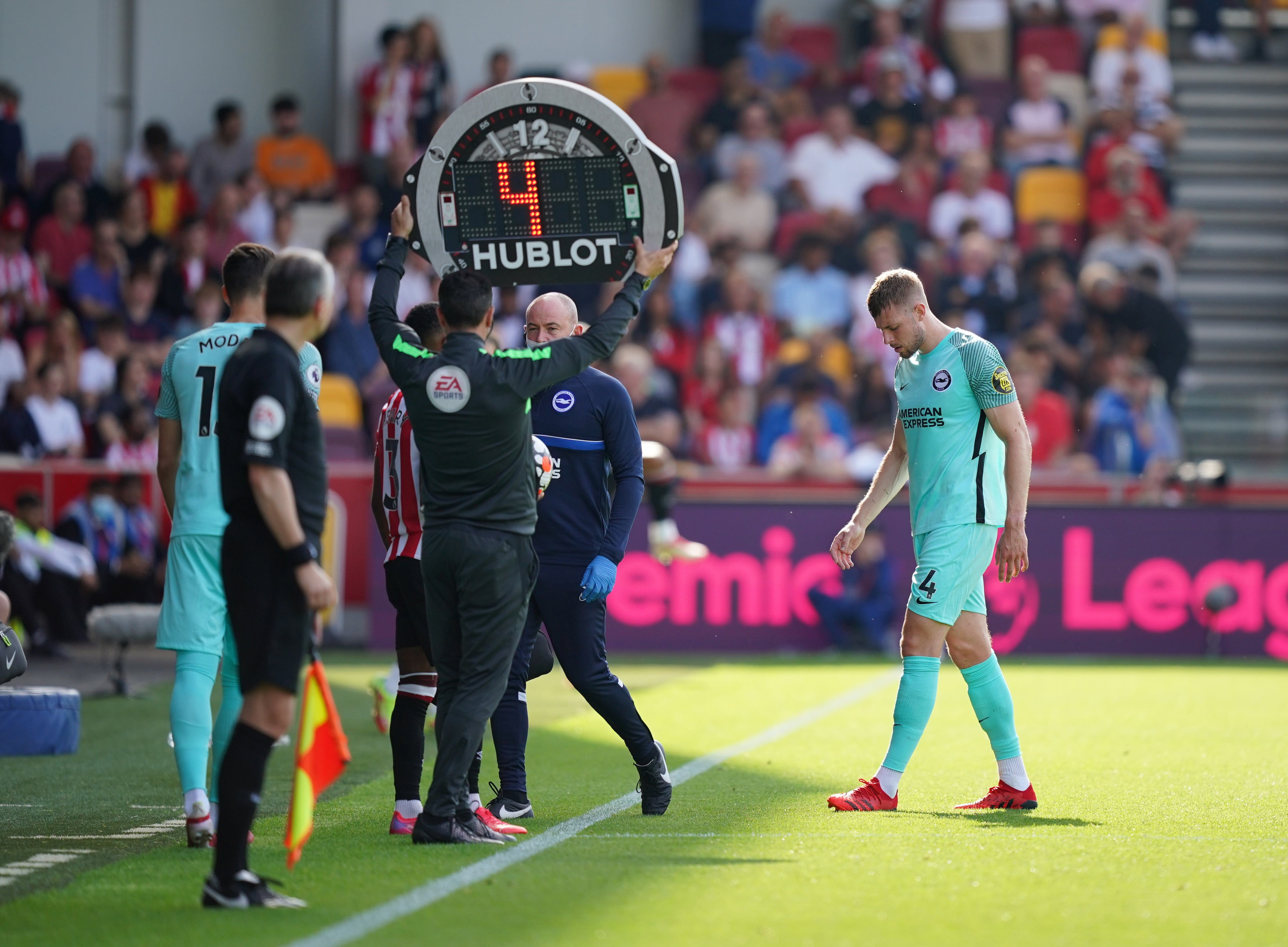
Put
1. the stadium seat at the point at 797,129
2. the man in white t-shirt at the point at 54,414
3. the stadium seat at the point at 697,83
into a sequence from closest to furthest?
the man in white t-shirt at the point at 54,414, the stadium seat at the point at 797,129, the stadium seat at the point at 697,83

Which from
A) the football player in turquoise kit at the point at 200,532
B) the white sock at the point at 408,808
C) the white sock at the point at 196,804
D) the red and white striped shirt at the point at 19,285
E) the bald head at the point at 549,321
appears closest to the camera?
the white sock at the point at 196,804

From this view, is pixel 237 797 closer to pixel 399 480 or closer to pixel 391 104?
pixel 399 480

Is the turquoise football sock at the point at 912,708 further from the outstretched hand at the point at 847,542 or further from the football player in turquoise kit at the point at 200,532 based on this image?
the football player in turquoise kit at the point at 200,532

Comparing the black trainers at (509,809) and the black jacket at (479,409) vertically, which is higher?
the black jacket at (479,409)

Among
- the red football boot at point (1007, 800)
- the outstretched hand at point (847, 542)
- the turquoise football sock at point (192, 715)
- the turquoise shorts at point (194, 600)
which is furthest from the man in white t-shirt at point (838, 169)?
the turquoise football sock at point (192, 715)

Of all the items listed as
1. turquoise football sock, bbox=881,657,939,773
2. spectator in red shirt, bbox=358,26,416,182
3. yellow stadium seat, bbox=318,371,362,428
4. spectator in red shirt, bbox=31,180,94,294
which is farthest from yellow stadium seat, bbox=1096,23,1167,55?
turquoise football sock, bbox=881,657,939,773

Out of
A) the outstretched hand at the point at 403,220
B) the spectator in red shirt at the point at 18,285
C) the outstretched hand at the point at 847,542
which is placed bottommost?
the outstretched hand at the point at 847,542

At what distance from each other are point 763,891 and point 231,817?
1.68 m

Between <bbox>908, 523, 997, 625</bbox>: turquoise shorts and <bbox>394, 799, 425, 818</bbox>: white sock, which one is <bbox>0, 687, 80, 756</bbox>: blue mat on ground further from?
<bbox>908, 523, 997, 625</bbox>: turquoise shorts

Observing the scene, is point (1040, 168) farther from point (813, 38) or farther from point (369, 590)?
point (369, 590)

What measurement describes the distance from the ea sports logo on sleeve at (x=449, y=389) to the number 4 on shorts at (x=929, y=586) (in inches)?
88.9

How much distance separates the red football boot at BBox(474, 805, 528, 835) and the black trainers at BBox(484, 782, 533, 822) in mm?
236

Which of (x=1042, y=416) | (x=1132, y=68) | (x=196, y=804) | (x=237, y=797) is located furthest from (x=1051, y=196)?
(x=237, y=797)

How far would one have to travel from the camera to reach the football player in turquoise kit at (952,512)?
733 cm
